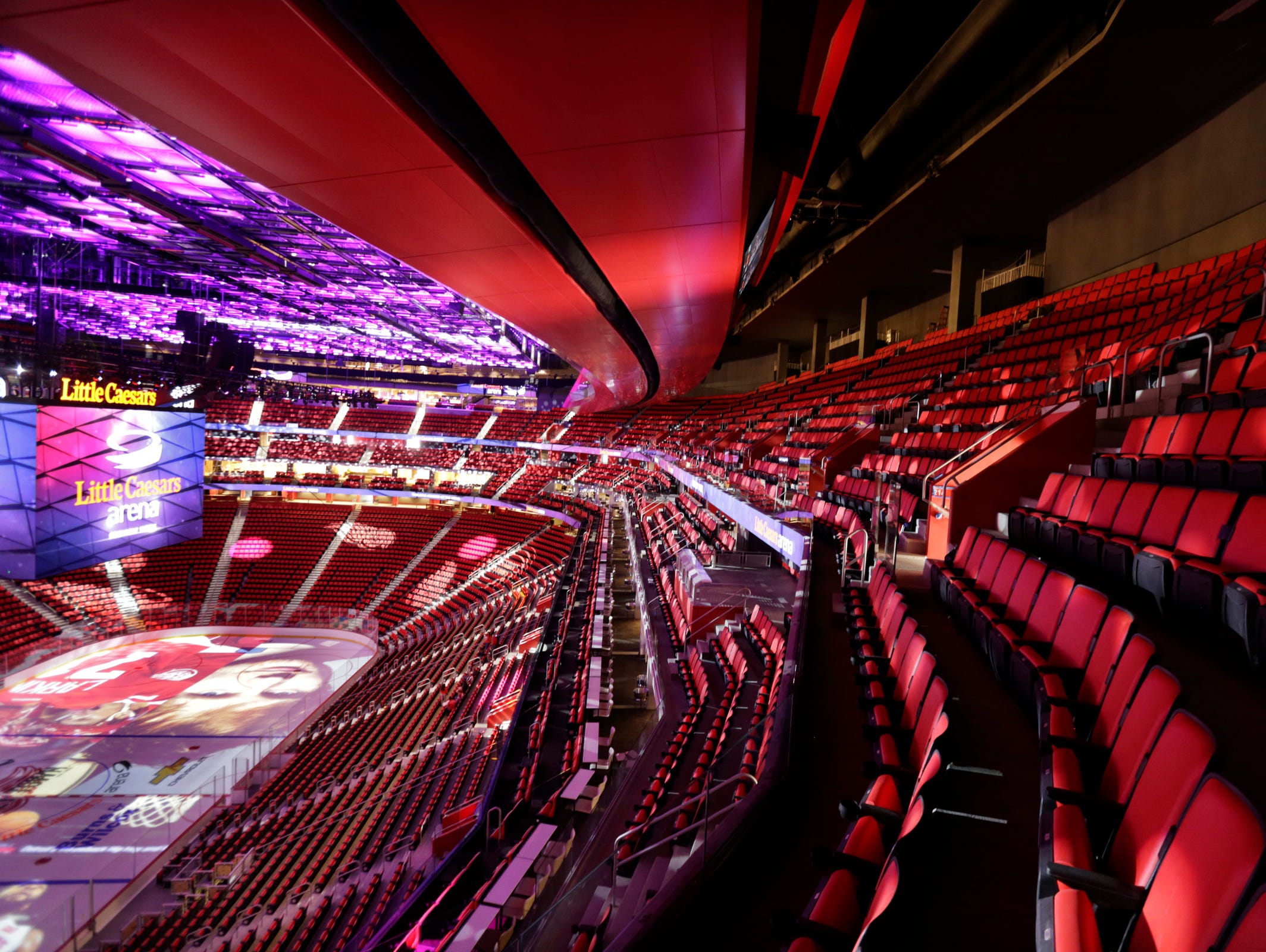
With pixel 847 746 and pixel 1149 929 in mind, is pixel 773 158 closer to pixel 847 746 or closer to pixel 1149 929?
pixel 847 746

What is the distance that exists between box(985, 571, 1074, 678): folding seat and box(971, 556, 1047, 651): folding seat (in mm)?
38

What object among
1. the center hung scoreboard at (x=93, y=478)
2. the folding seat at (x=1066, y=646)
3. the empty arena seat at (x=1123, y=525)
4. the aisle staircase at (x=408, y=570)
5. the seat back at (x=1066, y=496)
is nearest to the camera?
the folding seat at (x=1066, y=646)

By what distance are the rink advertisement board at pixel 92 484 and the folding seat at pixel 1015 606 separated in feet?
33.3

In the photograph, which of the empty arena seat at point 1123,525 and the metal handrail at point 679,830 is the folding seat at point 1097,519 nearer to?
the empty arena seat at point 1123,525

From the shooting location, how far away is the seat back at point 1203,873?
0.98 meters

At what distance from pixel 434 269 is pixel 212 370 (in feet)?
24.6

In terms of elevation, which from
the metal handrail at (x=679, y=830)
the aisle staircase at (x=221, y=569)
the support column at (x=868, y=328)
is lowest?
the aisle staircase at (x=221, y=569)

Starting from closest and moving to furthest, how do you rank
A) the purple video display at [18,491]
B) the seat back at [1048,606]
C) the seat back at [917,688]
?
1. the seat back at [917,688]
2. the seat back at [1048,606]
3. the purple video display at [18,491]

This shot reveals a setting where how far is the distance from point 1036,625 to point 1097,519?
54.5 inches

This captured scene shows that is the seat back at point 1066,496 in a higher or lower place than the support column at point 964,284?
lower

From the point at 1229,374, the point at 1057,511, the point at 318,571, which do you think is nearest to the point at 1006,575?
the point at 1057,511

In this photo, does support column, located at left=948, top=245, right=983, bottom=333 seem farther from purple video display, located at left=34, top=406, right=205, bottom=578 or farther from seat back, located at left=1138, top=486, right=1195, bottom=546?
purple video display, located at left=34, top=406, right=205, bottom=578

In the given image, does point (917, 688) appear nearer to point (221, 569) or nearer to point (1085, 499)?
point (1085, 499)

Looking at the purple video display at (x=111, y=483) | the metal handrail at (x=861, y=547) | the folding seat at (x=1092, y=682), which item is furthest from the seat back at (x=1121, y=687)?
the purple video display at (x=111, y=483)
